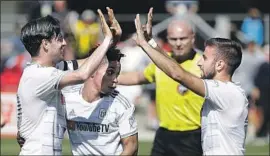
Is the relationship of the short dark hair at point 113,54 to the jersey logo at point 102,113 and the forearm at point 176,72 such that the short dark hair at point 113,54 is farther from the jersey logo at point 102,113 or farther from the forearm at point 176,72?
the jersey logo at point 102,113

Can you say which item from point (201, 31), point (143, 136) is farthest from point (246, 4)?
point (143, 136)

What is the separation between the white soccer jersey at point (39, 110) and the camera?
8203 millimetres

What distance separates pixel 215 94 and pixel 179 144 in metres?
3.07

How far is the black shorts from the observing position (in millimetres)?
11383

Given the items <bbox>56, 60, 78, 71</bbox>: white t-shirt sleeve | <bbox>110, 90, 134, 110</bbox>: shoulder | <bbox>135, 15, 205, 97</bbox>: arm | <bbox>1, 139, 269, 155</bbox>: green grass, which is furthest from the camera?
<bbox>1, 139, 269, 155</bbox>: green grass

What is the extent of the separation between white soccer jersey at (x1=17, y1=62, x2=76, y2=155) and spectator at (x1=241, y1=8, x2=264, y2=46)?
15223mm

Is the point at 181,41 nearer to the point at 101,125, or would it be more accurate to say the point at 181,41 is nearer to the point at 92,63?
the point at 101,125

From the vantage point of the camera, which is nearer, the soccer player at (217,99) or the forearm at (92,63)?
the forearm at (92,63)

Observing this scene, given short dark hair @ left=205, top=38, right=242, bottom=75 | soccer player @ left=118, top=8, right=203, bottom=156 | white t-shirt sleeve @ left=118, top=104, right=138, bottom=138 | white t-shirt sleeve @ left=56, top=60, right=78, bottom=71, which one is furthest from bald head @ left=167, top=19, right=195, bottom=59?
white t-shirt sleeve @ left=118, top=104, right=138, bottom=138

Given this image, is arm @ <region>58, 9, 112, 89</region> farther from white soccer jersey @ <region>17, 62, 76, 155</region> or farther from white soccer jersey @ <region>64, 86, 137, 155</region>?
white soccer jersey @ <region>64, 86, 137, 155</region>

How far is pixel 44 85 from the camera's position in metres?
8.17

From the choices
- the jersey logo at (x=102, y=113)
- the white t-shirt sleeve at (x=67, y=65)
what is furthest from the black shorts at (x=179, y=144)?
the jersey logo at (x=102, y=113)

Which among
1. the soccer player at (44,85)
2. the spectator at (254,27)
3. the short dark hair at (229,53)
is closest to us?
the soccer player at (44,85)

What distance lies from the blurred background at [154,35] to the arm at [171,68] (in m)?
9.80
